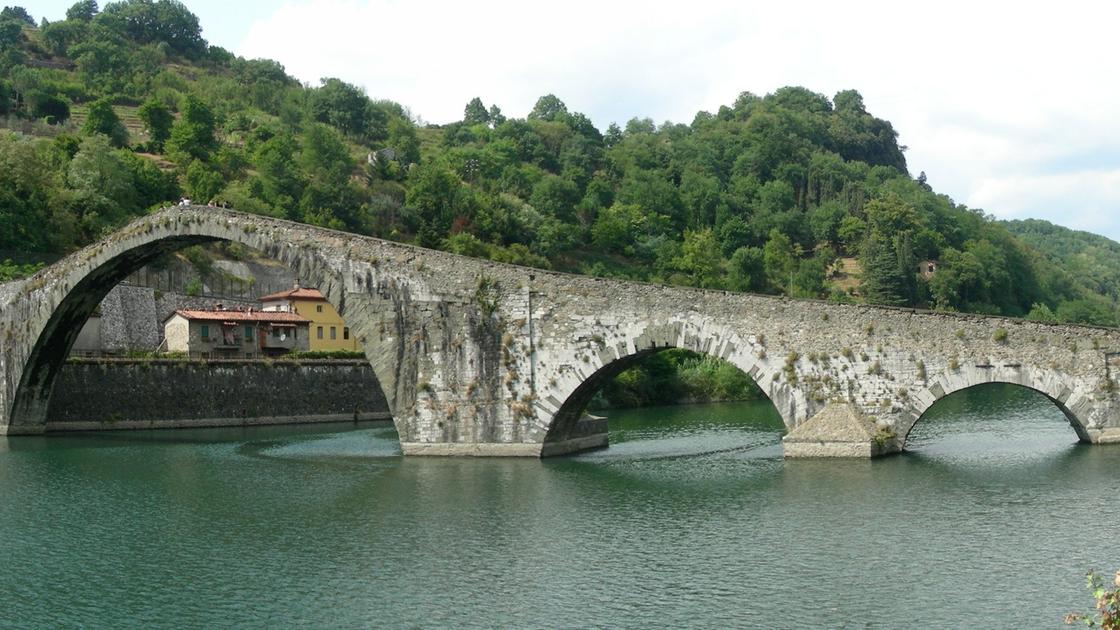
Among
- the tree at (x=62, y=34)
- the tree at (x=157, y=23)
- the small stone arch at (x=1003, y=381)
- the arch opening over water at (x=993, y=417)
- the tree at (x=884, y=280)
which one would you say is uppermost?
the tree at (x=157, y=23)

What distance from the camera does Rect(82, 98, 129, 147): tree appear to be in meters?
99.4

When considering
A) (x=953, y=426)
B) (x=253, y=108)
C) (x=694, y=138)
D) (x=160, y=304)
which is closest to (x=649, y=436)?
(x=953, y=426)

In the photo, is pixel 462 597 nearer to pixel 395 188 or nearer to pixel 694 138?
pixel 395 188

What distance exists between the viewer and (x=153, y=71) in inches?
5733

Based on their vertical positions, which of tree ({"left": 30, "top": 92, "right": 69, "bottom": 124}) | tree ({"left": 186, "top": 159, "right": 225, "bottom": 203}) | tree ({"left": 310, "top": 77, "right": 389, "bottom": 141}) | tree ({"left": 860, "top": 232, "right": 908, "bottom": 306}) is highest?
tree ({"left": 310, "top": 77, "right": 389, "bottom": 141})

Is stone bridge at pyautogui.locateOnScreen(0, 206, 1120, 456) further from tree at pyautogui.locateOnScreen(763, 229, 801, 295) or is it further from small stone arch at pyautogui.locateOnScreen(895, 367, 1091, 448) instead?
tree at pyautogui.locateOnScreen(763, 229, 801, 295)

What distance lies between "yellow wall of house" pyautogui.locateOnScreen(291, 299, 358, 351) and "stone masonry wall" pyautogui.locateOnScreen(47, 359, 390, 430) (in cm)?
1130

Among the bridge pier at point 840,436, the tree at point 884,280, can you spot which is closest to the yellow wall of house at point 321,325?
the bridge pier at point 840,436

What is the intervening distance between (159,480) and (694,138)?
147 metres

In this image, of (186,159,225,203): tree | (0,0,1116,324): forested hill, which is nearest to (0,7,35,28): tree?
(0,0,1116,324): forested hill

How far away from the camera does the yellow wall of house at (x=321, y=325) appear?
2781 inches

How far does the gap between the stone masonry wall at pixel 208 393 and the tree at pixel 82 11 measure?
126 metres

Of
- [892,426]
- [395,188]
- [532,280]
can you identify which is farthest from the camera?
[395,188]

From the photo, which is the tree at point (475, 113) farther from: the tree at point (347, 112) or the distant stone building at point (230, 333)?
the distant stone building at point (230, 333)
